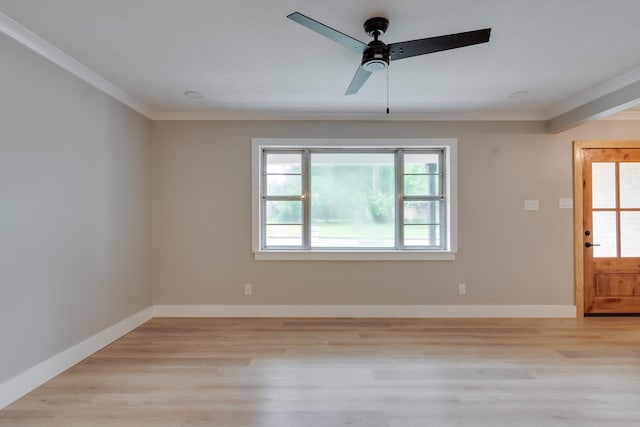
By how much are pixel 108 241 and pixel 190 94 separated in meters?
1.64

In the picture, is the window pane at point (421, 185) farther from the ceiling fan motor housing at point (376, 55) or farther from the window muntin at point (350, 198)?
the ceiling fan motor housing at point (376, 55)

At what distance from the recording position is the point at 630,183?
147 inches

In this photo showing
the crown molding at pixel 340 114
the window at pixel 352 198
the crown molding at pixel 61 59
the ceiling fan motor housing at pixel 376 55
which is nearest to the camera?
the ceiling fan motor housing at pixel 376 55

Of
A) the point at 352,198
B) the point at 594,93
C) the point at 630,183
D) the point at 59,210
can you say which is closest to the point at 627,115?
the point at 630,183

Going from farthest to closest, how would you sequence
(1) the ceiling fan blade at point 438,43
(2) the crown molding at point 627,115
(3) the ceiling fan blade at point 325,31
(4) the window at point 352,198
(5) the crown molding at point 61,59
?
(4) the window at point 352,198, (2) the crown molding at point 627,115, (5) the crown molding at point 61,59, (1) the ceiling fan blade at point 438,43, (3) the ceiling fan blade at point 325,31

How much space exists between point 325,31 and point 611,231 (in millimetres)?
4205

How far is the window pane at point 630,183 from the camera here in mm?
3723

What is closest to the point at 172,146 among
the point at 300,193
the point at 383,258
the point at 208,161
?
the point at 208,161

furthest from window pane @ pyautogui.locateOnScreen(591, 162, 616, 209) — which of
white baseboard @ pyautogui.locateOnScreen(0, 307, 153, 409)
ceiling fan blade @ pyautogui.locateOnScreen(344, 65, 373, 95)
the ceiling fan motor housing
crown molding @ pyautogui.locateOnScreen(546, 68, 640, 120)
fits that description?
white baseboard @ pyautogui.locateOnScreen(0, 307, 153, 409)

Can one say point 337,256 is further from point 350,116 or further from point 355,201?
point 350,116

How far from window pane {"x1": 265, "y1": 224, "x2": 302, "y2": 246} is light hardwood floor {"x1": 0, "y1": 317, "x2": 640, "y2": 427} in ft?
3.34

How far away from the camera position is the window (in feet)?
12.9

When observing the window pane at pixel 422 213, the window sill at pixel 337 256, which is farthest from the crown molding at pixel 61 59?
the window pane at pixel 422 213

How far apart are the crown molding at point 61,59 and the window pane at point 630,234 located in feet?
18.7
